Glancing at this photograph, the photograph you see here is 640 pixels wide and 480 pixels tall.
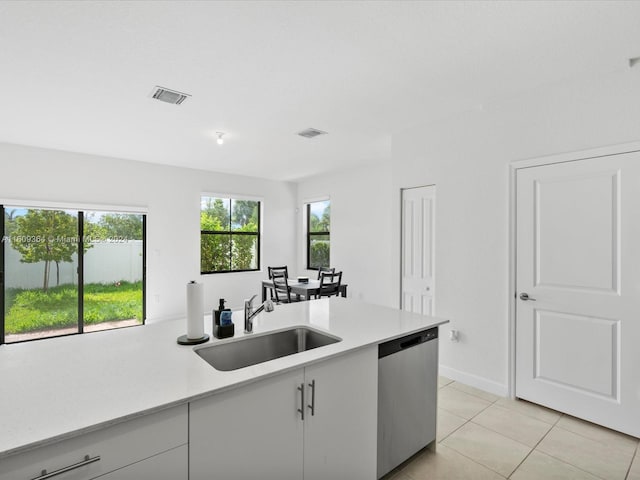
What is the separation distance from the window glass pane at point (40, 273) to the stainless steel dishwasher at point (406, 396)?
4.91m

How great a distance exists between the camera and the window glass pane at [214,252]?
Answer: 607 centimetres

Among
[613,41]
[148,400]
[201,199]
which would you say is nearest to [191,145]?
[201,199]

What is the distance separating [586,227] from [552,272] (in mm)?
418

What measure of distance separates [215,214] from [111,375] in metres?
5.17

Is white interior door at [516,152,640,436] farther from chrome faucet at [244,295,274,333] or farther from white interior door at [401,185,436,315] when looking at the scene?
chrome faucet at [244,295,274,333]

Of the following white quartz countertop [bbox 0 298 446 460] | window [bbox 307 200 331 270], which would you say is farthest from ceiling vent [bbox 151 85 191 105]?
window [bbox 307 200 331 270]

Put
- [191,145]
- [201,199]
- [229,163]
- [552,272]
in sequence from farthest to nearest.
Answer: [201,199] → [229,163] → [191,145] → [552,272]

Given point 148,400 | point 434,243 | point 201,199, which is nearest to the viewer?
point 148,400

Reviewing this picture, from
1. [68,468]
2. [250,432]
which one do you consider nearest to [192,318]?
[250,432]

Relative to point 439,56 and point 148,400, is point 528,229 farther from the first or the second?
point 148,400

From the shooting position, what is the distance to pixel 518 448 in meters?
2.21

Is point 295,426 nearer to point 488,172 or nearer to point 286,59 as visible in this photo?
point 286,59

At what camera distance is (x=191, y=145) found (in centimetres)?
438

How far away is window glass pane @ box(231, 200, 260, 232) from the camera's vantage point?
647 centimetres
